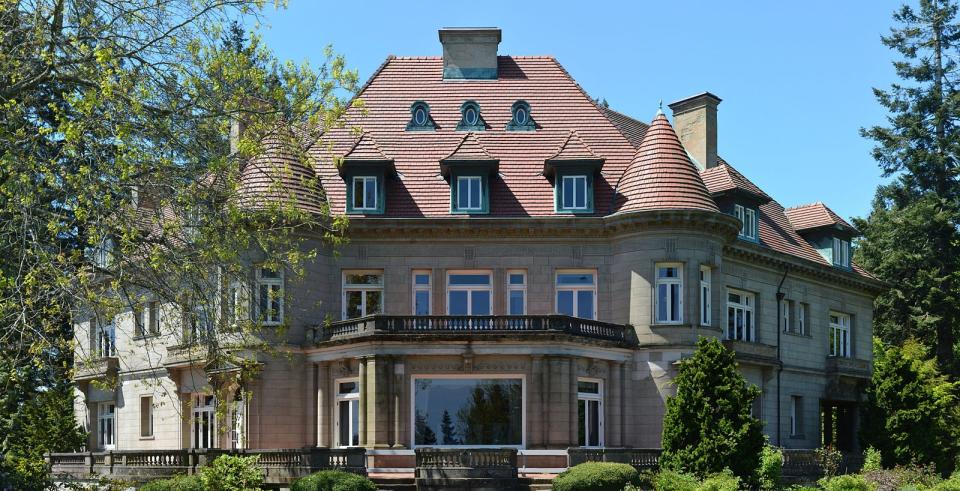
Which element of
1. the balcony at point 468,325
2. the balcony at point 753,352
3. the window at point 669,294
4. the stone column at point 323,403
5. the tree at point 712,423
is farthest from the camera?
the balcony at point 753,352

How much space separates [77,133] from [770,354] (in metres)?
29.8

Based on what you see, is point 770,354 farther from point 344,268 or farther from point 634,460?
point 344,268

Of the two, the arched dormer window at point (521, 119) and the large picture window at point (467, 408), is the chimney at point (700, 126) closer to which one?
the arched dormer window at point (521, 119)

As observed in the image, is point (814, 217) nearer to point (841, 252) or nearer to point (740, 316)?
point (841, 252)

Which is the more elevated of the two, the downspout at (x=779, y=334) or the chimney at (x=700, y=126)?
→ the chimney at (x=700, y=126)

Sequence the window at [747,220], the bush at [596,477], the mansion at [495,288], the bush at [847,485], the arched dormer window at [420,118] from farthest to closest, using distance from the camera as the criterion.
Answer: the window at [747,220]
the arched dormer window at [420,118]
the mansion at [495,288]
the bush at [847,485]
the bush at [596,477]

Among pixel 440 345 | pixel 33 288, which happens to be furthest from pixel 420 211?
pixel 33 288

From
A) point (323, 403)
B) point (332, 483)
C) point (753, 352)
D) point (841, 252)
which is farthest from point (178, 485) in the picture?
point (841, 252)

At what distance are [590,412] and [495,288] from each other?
501 centimetres

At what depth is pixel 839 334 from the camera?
50.3 m

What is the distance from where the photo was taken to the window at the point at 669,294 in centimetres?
3916

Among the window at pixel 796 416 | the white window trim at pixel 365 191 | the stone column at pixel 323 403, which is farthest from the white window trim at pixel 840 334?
the stone column at pixel 323 403

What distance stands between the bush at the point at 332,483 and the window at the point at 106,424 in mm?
18738

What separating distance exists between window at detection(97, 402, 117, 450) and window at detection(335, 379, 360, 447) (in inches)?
499
